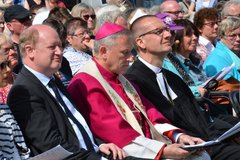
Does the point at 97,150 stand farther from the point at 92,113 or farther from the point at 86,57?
the point at 86,57

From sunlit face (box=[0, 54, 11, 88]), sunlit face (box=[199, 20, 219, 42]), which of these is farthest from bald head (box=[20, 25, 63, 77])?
sunlit face (box=[199, 20, 219, 42])

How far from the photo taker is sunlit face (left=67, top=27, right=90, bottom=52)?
29.7ft

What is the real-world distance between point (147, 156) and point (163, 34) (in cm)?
148

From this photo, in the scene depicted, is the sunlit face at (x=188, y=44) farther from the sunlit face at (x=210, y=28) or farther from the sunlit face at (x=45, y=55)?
the sunlit face at (x=45, y=55)

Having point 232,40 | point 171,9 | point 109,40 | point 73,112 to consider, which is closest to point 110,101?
point 73,112

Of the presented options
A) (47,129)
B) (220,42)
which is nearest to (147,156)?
(47,129)

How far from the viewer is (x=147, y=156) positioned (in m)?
6.32

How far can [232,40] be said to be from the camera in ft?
31.9

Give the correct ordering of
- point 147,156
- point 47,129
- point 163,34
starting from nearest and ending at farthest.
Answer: point 47,129 < point 147,156 < point 163,34

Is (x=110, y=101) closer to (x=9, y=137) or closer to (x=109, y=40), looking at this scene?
(x=109, y=40)

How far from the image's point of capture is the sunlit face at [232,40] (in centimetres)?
971

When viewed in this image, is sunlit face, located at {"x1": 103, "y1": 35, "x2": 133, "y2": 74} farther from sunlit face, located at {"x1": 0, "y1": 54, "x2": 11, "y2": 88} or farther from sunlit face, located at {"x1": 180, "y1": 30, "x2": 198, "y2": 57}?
sunlit face, located at {"x1": 180, "y1": 30, "x2": 198, "y2": 57}

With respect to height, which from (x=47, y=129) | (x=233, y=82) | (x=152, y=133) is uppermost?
(x=47, y=129)

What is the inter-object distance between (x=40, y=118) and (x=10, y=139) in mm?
303
